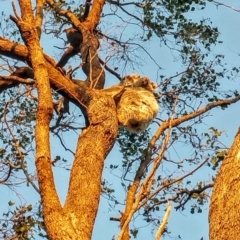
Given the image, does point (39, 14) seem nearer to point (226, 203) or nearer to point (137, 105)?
point (137, 105)

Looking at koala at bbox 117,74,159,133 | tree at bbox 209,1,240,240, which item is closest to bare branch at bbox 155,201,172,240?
tree at bbox 209,1,240,240

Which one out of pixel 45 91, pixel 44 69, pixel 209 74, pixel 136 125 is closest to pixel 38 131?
pixel 45 91

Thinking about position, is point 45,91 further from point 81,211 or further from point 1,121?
point 1,121

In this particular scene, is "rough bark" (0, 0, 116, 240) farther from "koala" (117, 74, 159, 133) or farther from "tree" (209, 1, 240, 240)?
"tree" (209, 1, 240, 240)

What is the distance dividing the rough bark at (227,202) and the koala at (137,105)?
2.76 m

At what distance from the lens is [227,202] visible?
2250 mm

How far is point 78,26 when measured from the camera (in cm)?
633

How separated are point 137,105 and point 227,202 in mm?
3382

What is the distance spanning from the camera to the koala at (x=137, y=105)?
17.3 ft

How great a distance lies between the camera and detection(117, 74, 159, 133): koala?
5.27m

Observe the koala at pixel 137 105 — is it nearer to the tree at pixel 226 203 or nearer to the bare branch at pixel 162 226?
the bare branch at pixel 162 226

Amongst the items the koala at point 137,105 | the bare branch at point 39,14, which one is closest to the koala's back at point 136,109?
the koala at point 137,105

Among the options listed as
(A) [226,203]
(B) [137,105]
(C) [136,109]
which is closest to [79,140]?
(C) [136,109]

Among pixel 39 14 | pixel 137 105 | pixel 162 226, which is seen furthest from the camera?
pixel 137 105
